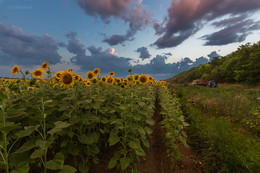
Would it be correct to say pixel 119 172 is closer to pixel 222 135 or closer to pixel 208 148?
pixel 208 148

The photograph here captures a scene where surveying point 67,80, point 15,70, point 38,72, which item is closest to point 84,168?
point 67,80

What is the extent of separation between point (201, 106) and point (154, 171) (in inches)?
265

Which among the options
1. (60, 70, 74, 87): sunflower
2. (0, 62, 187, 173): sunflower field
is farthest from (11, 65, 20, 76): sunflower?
(60, 70, 74, 87): sunflower

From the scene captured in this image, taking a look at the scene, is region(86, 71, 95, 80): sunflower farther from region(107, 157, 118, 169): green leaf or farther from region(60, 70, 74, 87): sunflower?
region(107, 157, 118, 169): green leaf

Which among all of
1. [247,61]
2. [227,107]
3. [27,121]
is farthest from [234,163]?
[247,61]

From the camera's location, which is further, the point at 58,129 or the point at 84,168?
the point at 84,168

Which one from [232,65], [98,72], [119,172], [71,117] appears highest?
[232,65]

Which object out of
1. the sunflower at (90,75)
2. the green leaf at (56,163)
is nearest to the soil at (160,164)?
the green leaf at (56,163)

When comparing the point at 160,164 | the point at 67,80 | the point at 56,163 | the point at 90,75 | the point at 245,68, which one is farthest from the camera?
the point at 245,68

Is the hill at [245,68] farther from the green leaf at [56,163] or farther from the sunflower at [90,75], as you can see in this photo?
the green leaf at [56,163]

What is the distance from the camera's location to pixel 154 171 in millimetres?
2951

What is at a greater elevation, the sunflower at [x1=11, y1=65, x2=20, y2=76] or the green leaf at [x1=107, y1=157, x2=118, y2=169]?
the sunflower at [x1=11, y1=65, x2=20, y2=76]

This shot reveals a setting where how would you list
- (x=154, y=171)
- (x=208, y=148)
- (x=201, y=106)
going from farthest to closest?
(x=201, y=106) < (x=208, y=148) < (x=154, y=171)

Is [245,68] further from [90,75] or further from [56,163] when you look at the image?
[56,163]
